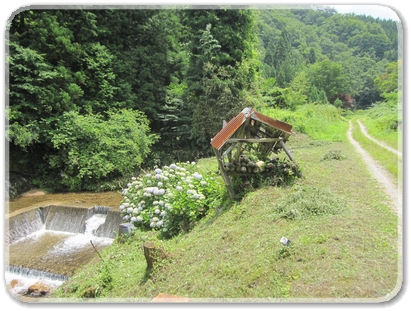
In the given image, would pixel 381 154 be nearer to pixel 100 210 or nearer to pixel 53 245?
pixel 100 210

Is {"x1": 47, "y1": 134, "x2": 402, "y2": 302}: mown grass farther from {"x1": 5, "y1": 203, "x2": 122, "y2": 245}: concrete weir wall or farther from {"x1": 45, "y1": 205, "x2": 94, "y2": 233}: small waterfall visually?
{"x1": 45, "y1": 205, "x2": 94, "y2": 233}: small waterfall

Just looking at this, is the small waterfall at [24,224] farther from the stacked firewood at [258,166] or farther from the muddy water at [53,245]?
the stacked firewood at [258,166]

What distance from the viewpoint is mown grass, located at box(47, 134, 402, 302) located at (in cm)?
385

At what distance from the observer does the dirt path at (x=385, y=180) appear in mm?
5252

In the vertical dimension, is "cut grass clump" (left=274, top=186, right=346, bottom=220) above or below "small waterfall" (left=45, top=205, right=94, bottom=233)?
above

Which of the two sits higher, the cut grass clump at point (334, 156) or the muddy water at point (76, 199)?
the cut grass clump at point (334, 156)

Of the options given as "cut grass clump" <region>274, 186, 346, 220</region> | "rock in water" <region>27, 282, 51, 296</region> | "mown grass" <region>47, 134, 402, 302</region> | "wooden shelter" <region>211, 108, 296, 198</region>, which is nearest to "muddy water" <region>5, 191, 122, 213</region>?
"rock in water" <region>27, 282, 51, 296</region>

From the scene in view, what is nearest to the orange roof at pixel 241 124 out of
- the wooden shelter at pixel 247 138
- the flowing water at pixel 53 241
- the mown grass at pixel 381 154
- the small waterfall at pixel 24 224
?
the wooden shelter at pixel 247 138

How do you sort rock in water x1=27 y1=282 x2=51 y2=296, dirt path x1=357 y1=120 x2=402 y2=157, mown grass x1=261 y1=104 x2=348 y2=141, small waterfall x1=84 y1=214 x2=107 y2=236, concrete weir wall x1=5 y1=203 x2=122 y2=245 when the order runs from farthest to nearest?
mown grass x1=261 y1=104 x2=348 y2=141 → small waterfall x1=84 y1=214 x2=107 y2=236 → concrete weir wall x1=5 y1=203 x2=122 y2=245 → dirt path x1=357 y1=120 x2=402 y2=157 → rock in water x1=27 y1=282 x2=51 y2=296

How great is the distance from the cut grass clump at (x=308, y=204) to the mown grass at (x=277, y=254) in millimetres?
19

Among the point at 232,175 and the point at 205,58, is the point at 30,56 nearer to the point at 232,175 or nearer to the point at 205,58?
the point at 205,58

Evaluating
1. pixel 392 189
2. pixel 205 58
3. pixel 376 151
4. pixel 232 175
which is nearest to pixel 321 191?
pixel 392 189

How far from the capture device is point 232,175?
769 cm

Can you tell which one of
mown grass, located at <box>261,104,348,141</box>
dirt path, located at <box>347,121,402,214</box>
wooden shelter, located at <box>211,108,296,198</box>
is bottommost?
mown grass, located at <box>261,104,348,141</box>
